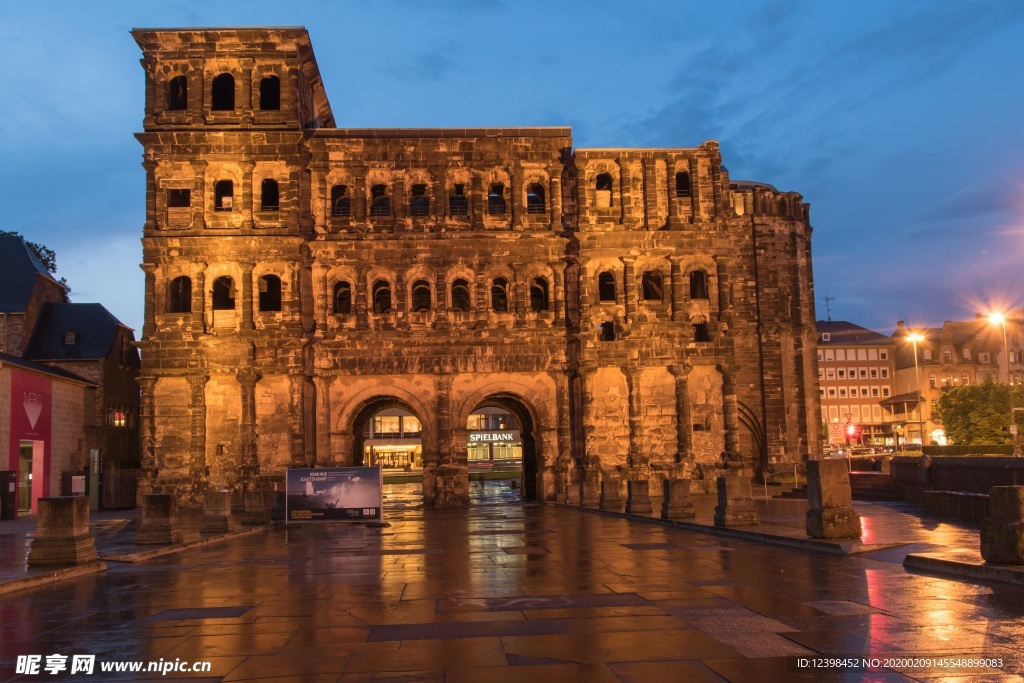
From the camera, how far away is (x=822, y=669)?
8250mm

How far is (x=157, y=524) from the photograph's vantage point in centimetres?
2330

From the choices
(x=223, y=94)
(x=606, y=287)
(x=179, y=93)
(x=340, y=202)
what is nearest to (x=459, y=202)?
(x=340, y=202)

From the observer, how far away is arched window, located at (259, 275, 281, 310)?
46.9m

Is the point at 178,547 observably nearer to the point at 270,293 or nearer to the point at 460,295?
the point at 460,295

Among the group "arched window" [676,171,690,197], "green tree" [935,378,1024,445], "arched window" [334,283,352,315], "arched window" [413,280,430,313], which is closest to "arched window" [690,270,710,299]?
"arched window" [676,171,690,197]

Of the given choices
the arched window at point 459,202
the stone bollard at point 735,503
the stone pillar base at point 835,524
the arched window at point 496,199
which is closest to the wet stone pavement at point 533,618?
Result: the stone pillar base at point 835,524

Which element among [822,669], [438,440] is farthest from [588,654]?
[438,440]

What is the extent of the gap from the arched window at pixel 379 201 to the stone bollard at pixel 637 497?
20.8m

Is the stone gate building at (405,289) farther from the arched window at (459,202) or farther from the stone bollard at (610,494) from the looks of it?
the stone bollard at (610,494)

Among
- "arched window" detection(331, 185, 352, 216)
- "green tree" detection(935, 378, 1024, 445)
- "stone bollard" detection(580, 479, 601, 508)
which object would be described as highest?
"arched window" detection(331, 185, 352, 216)

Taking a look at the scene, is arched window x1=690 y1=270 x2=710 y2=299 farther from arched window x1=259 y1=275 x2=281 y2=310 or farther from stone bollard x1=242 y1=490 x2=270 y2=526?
stone bollard x1=242 y1=490 x2=270 y2=526

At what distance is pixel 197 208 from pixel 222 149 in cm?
307

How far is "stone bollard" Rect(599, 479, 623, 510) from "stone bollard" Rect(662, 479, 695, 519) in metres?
7.56

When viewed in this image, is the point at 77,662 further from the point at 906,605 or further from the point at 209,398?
the point at 209,398
